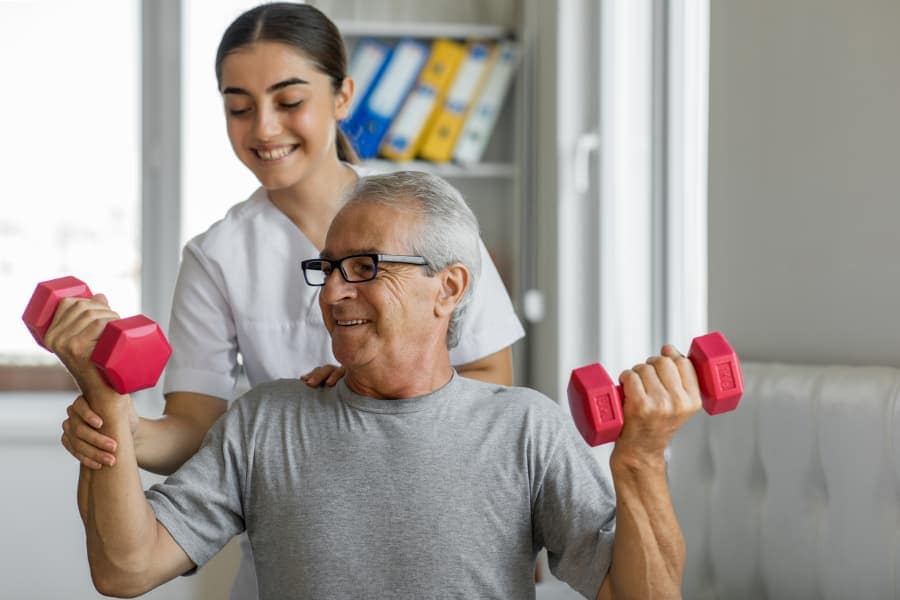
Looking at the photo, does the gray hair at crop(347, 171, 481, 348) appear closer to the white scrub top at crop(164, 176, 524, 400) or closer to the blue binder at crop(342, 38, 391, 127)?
the white scrub top at crop(164, 176, 524, 400)

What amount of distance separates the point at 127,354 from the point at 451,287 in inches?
19.3

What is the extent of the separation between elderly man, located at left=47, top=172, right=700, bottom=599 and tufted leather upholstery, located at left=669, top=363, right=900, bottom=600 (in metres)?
0.55

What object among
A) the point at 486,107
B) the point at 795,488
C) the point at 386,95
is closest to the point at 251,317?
the point at 795,488

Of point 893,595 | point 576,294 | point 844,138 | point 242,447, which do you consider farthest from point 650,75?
point 242,447

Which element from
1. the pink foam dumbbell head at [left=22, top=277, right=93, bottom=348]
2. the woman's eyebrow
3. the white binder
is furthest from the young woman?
the white binder

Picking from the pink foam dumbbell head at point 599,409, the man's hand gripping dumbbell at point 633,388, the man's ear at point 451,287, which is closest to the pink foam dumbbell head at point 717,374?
the man's hand gripping dumbbell at point 633,388

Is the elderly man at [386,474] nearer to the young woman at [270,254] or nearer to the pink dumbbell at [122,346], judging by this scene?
the pink dumbbell at [122,346]

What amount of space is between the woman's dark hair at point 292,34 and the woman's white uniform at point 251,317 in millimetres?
275

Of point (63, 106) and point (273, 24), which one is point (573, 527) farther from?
point (63, 106)

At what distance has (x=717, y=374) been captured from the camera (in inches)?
50.9

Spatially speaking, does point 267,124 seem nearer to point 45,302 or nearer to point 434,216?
point 434,216

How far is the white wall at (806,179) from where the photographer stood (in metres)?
1.86

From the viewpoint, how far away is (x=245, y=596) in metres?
1.78

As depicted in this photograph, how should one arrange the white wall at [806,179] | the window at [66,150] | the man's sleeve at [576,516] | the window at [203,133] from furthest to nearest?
→ the window at [66,150], the window at [203,133], the white wall at [806,179], the man's sleeve at [576,516]
